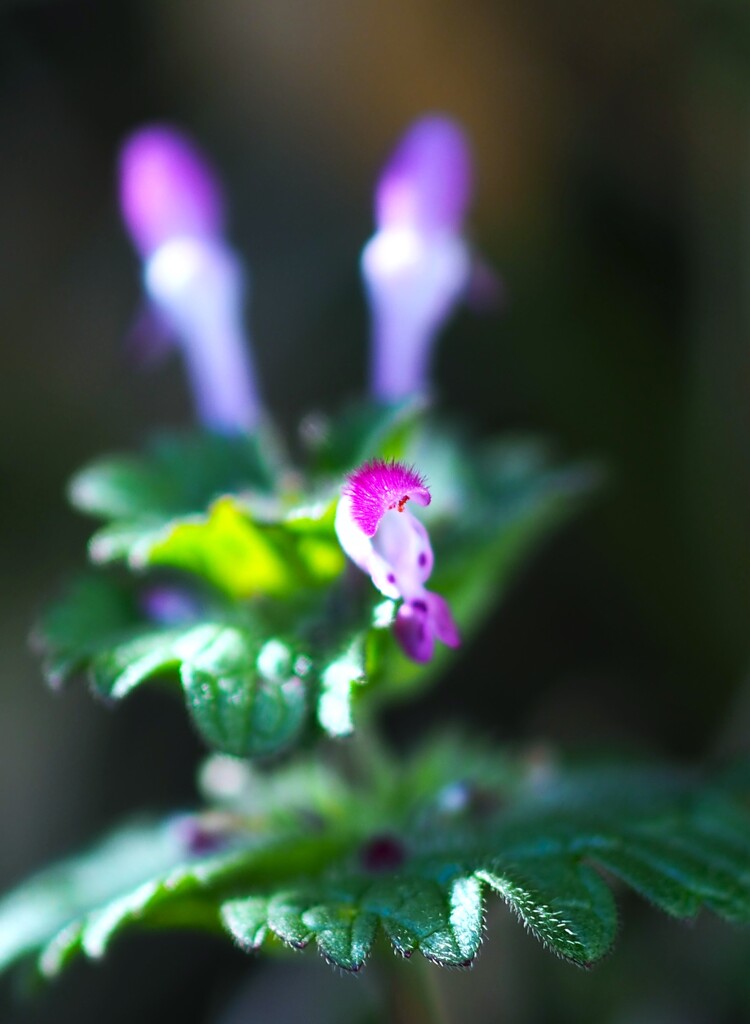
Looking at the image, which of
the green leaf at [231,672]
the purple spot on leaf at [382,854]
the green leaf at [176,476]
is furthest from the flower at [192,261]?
the purple spot on leaf at [382,854]

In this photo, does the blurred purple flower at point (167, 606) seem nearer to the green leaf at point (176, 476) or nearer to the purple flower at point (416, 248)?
the green leaf at point (176, 476)

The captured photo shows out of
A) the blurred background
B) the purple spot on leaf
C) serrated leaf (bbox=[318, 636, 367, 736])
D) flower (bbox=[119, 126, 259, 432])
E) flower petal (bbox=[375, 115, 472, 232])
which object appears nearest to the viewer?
serrated leaf (bbox=[318, 636, 367, 736])

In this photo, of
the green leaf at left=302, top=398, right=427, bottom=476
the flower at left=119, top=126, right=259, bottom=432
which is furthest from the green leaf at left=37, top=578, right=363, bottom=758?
the flower at left=119, top=126, right=259, bottom=432

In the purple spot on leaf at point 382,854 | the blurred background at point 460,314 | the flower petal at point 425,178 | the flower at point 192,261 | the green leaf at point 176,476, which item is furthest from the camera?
the blurred background at point 460,314

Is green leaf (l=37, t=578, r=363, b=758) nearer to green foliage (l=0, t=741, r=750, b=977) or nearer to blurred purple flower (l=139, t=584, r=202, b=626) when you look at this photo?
blurred purple flower (l=139, t=584, r=202, b=626)

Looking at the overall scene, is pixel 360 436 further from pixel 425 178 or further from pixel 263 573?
pixel 425 178

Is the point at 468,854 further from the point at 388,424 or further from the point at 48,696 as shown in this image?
the point at 48,696

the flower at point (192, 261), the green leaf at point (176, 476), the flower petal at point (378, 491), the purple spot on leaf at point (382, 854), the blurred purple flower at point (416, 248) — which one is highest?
the flower at point (192, 261)
